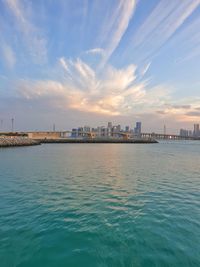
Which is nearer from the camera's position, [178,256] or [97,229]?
[178,256]

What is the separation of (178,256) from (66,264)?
3.55 metres

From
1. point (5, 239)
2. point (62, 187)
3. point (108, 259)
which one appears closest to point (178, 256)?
point (108, 259)

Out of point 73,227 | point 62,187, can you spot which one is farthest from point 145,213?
point 62,187

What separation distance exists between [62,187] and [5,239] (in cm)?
885

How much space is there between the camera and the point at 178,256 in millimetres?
7152

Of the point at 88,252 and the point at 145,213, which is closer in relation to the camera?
the point at 88,252

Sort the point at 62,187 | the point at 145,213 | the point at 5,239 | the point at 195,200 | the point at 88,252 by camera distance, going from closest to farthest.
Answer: the point at 88,252 < the point at 5,239 < the point at 145,213 < the point at 195,200 < the point at 62,187

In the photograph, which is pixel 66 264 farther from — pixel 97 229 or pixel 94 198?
pixel 94 198

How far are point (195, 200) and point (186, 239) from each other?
20.3 ft

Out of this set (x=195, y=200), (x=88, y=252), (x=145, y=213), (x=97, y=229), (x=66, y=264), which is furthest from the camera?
(x=195, y=200)

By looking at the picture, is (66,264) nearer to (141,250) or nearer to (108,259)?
(108,259)

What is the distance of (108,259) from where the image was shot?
7.02 metres

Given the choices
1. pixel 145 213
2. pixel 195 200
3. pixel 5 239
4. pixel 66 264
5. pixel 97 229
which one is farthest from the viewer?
pixel 195 200

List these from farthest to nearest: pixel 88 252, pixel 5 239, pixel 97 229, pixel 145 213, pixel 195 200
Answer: pixel 195 200, pixel 145 213, pixel 97 229, pixel 5 239, pixel 88 252
